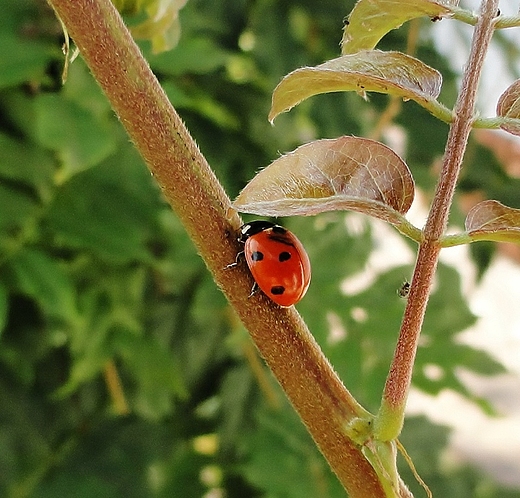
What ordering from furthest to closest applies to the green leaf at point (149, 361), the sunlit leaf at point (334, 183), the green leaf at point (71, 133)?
1. the green leaf at point (149, 361)
2. the green leaf at point (71, 133)
3. the sunlit leaf at point (334, 183)

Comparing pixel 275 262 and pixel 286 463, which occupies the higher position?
pixel 275 262

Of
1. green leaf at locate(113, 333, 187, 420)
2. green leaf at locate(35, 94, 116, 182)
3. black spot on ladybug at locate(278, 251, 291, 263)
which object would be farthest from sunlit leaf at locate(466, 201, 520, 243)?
green leaf at locate(113, 333, 187, 420)

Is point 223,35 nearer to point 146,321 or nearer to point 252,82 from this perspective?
point 252,82

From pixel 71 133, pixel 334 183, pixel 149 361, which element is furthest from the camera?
pixel 149 361

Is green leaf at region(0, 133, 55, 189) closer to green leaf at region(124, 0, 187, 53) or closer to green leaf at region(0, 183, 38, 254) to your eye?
green leaf at region(0, 183, 38, 254)

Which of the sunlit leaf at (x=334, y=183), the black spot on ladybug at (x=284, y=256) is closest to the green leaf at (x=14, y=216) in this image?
the black spot on ladybug at (x=284, y=256)

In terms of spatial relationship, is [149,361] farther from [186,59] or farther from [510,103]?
[510,103]

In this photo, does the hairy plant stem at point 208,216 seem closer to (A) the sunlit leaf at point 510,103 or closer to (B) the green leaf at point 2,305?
(A) the sunlit leaf at point 510,103

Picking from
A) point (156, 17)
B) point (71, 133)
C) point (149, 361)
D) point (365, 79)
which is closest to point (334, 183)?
point (365, 79)
